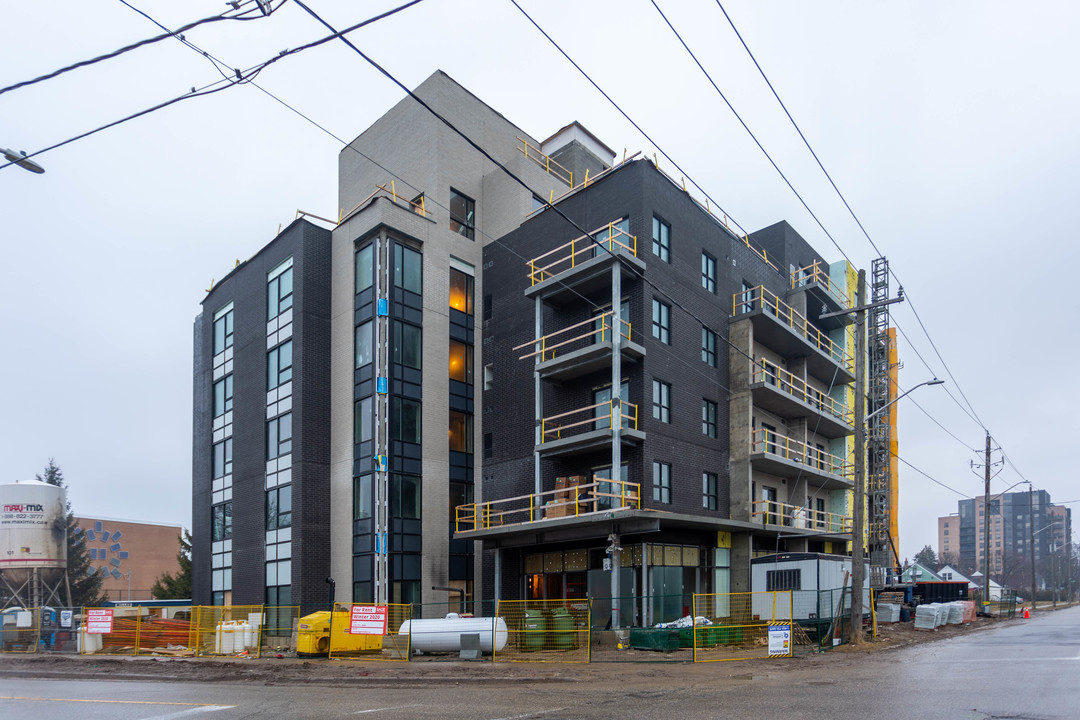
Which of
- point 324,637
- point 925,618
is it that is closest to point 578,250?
point 324,637

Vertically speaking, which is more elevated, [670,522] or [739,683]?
[670,522]

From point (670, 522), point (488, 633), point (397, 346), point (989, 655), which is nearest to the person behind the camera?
point (989, 655)

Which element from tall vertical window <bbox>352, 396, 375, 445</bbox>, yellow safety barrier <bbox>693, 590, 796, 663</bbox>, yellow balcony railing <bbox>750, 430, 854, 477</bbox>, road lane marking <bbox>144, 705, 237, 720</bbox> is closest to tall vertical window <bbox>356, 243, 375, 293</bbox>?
tall vertical window <bbox>352, 396, 375, 445</bbox>

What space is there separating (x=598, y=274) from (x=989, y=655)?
16.3 m

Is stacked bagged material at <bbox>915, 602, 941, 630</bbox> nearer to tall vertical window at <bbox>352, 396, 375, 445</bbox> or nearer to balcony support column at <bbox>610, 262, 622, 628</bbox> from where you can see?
balcony support column at <bbox>610, 262, 622, 628</bbox>

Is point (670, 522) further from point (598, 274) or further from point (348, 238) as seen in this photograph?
point (348, 238)

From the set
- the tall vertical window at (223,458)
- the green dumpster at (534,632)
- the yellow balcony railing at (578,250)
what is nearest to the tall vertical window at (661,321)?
the yellow balcony railing at (578,250)

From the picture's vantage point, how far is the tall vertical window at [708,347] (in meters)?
31.7

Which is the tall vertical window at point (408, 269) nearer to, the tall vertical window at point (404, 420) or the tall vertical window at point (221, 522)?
the tall vertical window at point (404, 420)

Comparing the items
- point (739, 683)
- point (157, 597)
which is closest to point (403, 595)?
point (739, 683)

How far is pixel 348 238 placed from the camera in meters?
33.6

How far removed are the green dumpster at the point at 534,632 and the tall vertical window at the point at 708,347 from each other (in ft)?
39.5

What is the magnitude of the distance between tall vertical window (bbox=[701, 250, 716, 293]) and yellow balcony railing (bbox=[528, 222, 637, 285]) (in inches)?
168

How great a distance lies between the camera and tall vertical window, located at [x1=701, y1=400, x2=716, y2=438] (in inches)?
1224
